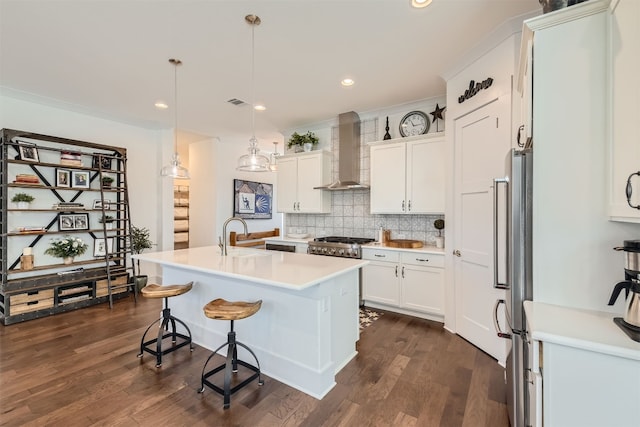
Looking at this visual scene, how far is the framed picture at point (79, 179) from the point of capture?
13.1 ft

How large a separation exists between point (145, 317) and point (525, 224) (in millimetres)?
4043

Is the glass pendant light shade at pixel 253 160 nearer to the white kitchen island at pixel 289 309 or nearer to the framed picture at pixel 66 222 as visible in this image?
the white kitchen island at pixel 289 309

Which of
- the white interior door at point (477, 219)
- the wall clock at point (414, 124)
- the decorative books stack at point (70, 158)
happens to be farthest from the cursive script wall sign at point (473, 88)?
the decorative books stack at point (70, 158)

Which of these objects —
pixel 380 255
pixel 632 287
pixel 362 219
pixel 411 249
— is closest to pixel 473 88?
pixel 411 249

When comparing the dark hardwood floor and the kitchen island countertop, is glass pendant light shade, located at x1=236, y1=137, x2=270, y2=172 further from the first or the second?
the dark hardwood floor

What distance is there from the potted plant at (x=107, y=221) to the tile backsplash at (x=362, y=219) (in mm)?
2843

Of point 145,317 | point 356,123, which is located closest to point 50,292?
point 145,317

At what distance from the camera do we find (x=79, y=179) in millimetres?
4070

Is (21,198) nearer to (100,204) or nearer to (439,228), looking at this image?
(100,204)

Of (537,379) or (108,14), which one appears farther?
(108,14)

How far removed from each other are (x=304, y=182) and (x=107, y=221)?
3.01 m

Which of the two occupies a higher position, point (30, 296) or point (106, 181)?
point (106, 181)

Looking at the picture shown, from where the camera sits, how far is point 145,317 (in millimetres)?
3580

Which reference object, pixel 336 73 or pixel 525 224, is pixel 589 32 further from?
pixel 336 73
